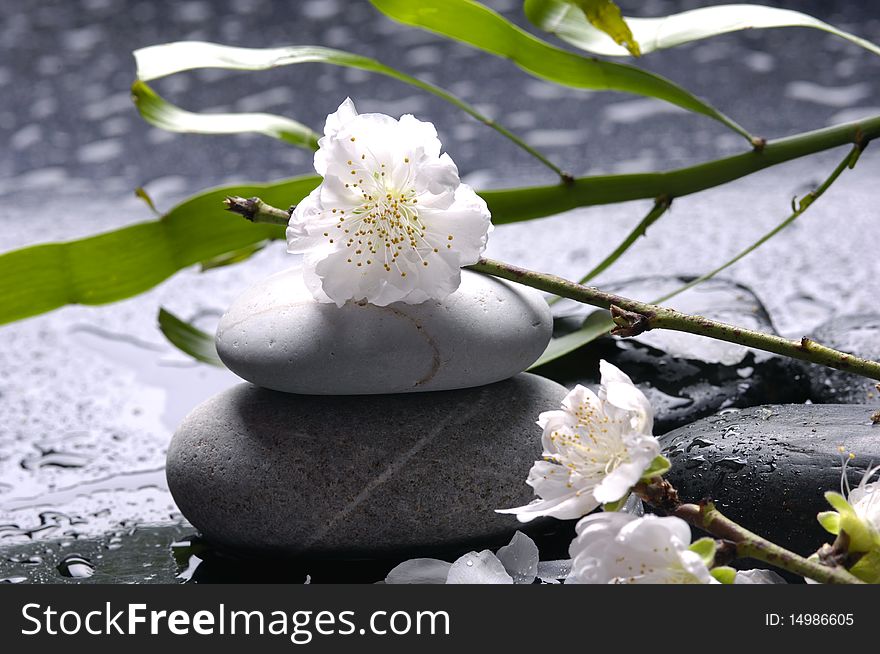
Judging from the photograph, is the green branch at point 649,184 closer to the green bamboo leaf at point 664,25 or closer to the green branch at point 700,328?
the green bamboo leaf at point 664,25

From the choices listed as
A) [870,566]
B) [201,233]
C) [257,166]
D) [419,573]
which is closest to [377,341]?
[419,573]

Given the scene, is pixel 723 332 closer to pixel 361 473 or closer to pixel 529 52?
pixel 361 473

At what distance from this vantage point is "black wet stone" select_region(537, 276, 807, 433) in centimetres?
103

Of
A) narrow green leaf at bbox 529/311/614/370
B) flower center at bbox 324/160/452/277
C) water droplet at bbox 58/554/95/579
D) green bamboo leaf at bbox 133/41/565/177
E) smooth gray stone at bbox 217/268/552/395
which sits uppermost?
green bamboo leaf at bbox 133/41/565/177

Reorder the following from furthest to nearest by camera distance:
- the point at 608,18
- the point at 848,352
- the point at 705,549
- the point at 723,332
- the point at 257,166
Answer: the point at 257,166 < the point at 848,352 < the point at 608,18 < the point at 723,332 < the point at 705,549

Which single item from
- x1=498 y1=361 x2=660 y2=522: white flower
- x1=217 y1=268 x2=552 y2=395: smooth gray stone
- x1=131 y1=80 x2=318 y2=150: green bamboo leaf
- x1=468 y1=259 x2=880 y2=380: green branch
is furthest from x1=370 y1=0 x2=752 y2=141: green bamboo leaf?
x1=498 y1=361 x2=660 y2=522: white flower

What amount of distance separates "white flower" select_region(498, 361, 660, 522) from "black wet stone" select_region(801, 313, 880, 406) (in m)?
0.51

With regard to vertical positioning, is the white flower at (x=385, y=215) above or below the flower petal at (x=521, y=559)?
above

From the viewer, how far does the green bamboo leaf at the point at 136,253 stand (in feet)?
3.06

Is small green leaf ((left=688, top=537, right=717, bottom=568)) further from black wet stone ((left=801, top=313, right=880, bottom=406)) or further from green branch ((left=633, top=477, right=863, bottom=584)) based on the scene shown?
black wet stone ((left=801, top=313, right=880, bottom=406))

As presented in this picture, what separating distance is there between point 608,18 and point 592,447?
0.47m

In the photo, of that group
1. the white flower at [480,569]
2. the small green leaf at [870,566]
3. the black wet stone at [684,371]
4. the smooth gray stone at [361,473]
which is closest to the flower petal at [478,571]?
the white flower at [480,569]

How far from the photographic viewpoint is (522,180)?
2.20m

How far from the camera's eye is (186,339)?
1051 mm
